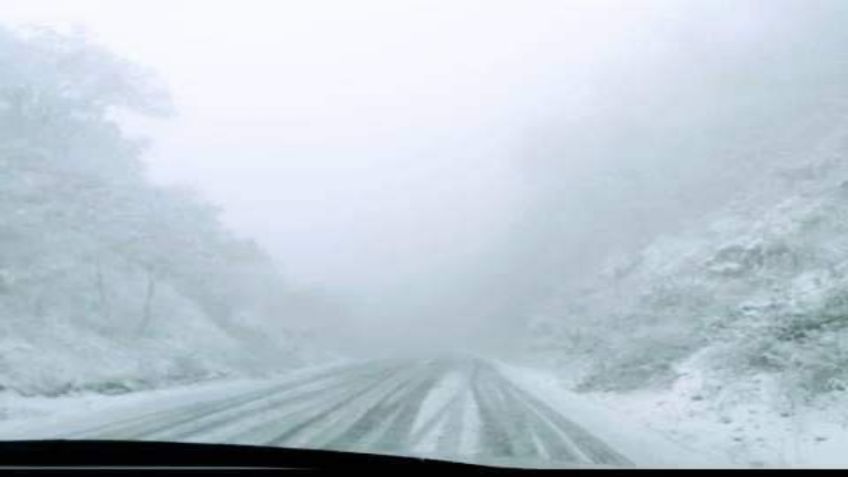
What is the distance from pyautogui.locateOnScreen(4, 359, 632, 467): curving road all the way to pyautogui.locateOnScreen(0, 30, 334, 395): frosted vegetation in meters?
4.77

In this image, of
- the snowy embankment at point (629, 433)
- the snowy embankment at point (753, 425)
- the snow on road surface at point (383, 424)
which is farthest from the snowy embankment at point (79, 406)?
the snowy embankment at point (753, 425)

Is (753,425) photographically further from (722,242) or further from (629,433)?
(722,242)

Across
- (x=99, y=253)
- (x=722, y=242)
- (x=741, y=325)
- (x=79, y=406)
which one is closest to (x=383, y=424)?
(x=79, y=406)

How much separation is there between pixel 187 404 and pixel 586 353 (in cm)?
2466

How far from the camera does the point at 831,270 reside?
26.3 metres

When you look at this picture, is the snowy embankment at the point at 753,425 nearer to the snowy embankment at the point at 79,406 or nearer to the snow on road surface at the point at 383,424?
the snow on road surface at the point at 383,424

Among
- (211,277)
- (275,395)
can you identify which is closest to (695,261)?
(211,277)

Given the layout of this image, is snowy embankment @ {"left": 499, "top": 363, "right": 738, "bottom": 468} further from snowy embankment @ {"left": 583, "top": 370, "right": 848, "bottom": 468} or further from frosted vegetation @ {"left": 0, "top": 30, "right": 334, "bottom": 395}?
frosted vegetation @ {"left": 0, "top": 30, "right": 334, "bottom": 395}

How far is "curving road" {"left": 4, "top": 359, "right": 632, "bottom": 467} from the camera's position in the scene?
12.4 meters

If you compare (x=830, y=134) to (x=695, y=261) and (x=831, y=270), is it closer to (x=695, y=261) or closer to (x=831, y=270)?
(x=695, y=261)

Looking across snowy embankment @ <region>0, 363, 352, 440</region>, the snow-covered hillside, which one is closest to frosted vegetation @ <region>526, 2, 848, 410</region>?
the snow-covered hillside

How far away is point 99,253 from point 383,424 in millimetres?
21366

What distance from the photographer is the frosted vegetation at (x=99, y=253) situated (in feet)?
83.1

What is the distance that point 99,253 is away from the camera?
1318 inches
